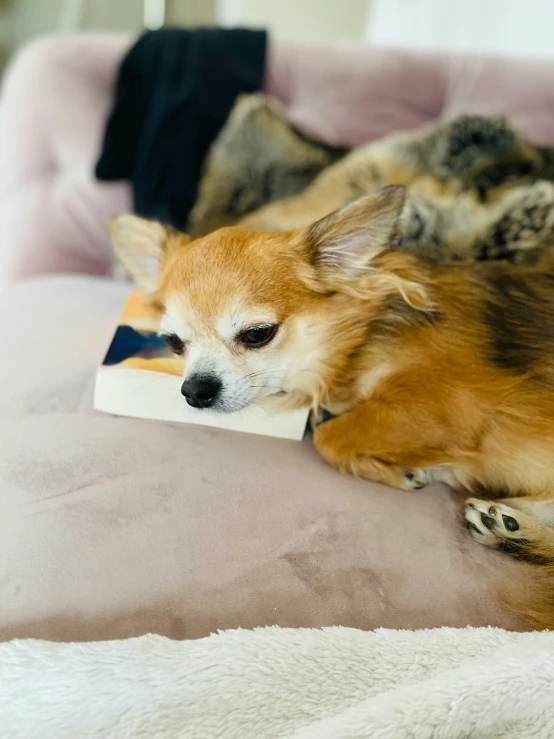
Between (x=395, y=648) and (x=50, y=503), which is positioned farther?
(x=50, y=503)

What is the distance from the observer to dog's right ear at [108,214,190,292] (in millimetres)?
1136

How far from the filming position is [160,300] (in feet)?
3.72

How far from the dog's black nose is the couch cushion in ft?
0.21

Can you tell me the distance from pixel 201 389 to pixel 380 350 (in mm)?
342

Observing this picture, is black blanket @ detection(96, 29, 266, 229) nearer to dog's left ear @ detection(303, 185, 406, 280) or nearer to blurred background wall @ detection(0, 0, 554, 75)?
dog's left ear @ detection(303, 185, 406, 280)

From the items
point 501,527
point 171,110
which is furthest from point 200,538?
point 171,110

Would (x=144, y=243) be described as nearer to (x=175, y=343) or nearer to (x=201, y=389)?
(x=175, y=343)

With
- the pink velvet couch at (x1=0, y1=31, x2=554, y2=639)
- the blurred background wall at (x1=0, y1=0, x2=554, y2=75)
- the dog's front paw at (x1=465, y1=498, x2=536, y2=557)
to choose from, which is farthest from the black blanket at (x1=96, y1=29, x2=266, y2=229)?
the dog's front paw at (x1=465, y1=498, x2=536, y2=557)

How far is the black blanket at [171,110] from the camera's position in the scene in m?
1.54

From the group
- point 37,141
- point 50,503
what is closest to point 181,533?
point 50,503

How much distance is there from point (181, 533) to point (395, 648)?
33cm

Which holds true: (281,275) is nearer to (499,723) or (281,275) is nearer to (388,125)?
(499,723)

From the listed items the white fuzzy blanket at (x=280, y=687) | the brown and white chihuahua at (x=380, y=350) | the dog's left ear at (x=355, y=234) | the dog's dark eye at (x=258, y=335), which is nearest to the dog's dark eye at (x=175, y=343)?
the brown and white chihuahua at (x=380, y=350)

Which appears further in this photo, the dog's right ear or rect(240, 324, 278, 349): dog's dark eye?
the dog's right ear
